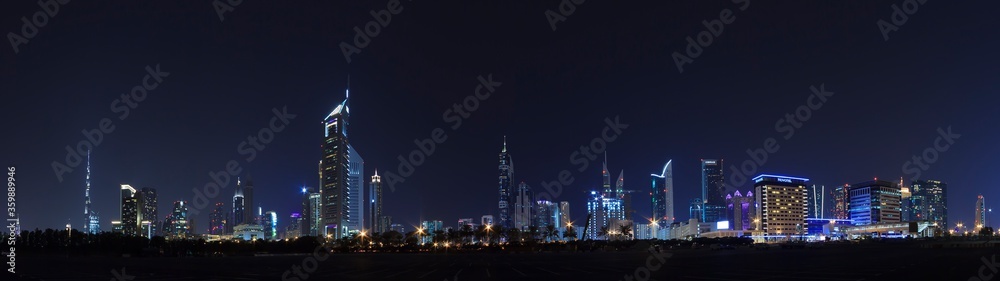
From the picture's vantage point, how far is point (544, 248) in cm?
A: 11600

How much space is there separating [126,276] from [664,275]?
28.2m

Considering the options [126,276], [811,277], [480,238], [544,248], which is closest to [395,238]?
[480,238]

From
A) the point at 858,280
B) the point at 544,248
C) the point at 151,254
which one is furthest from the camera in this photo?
the point at 544,248

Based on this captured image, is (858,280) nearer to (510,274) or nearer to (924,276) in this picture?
(924,276)

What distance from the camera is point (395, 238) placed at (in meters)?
168

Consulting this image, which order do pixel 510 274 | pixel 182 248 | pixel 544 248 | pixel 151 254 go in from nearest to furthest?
pixel 510 274 < pixel 151 254 < pixel 182 248 < pixel 544 248

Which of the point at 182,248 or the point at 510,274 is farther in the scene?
the point at 182,248

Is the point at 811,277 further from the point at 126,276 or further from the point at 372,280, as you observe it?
the point at 126,276

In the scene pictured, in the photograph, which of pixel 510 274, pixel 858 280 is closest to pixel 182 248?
pixel 510 274

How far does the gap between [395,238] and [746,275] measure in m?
138

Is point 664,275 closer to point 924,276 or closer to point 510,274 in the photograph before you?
point 510,274

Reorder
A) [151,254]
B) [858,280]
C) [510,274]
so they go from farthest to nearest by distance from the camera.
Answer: [151,254]
[510,274]
[858,280]

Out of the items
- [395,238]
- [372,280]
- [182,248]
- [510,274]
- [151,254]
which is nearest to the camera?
[372,280]

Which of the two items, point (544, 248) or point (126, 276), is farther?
point (544, 248)
